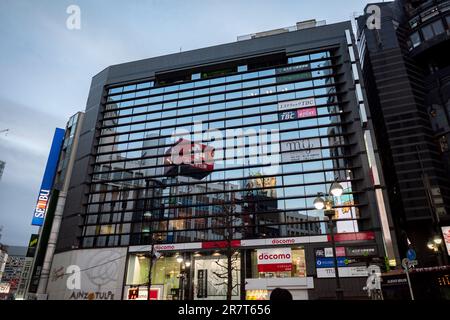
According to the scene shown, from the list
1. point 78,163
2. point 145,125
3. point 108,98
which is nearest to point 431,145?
point 145,125

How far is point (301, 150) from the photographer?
4194 centimetres

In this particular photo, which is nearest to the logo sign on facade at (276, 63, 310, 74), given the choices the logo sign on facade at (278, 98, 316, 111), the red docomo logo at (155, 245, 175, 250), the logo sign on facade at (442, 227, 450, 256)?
the logo sign on facade at (278, 98, 316, 111)

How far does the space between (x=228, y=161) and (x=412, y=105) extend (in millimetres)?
40178

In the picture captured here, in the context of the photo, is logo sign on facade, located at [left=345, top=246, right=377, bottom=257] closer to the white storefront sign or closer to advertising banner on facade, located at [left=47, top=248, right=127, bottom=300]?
the white storefront sign

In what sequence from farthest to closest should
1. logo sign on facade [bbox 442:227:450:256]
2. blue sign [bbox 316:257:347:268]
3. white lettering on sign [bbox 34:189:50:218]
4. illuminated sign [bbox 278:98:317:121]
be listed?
1. white lettering on sign [bbox 34:189:50:218]
2. illuminated sign [bbox 278:98:317:121]
3. logo sign on facade [bbox 442:227:450:256]
4. blue sign [bbox 316:257:347:268]

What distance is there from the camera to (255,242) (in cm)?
3884

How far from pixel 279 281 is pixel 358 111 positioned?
24.6 m

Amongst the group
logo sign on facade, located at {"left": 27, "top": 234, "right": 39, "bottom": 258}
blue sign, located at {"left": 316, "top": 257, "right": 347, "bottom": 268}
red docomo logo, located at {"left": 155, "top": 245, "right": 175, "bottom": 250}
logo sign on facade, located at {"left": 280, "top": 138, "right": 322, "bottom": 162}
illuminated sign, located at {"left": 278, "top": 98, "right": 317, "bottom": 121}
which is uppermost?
illuminated sign, located at {"left": 278, "top": 98, "right": 317, "bottom": 121}

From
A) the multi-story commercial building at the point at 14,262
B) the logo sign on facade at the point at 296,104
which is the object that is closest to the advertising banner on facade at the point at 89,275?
the logo sign on facade at the point at 296,104

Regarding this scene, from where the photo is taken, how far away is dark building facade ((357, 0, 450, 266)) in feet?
175

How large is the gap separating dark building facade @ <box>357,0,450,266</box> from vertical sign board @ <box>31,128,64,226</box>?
60908mm

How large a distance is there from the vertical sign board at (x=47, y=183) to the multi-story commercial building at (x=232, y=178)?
A: 20.8 ft

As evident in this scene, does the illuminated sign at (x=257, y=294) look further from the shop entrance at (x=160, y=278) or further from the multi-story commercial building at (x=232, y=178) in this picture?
the shop entrance at (x=160, y=278)
